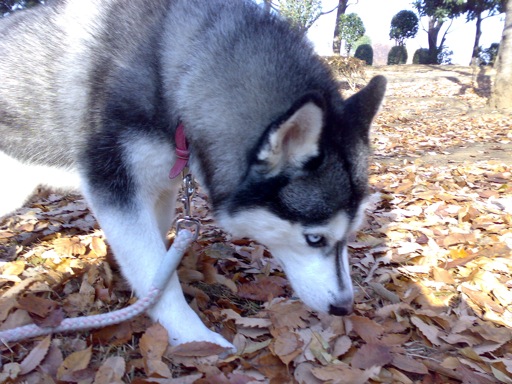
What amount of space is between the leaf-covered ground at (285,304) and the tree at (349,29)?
27158 mm

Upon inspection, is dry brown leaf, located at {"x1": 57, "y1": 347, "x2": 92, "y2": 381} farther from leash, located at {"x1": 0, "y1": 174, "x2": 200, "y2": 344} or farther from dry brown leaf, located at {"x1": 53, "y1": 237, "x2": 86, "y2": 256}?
dry brown leaf, located at {"x1": 53, "y1": 237, "x2": 86, "y2": 256}

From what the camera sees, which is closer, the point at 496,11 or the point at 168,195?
the point at 168,195

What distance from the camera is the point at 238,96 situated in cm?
249

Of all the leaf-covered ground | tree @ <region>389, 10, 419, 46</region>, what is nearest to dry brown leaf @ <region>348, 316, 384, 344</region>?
the leaf-covered ground

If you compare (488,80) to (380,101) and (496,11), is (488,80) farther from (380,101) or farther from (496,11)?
(380,101)

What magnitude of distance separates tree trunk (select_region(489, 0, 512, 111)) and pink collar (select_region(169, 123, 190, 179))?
11.6 m

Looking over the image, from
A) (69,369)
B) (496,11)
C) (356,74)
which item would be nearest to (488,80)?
(356,74)

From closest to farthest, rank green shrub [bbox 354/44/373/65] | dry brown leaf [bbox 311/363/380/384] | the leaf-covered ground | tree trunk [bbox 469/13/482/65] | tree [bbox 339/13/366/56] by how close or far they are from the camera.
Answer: dry brown leaf [bbox 311/363/380/384]
the leaf-covered ground
tree [bbox 339/13/366/56]
tree trunk [bbox 469/13/482/65]
green shrub [bbox 354/44/373/65]

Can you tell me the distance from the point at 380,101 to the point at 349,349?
4.74ft

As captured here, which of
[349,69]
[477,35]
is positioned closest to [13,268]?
[349,69]

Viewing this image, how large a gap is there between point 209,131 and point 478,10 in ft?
109

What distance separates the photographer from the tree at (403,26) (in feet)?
108

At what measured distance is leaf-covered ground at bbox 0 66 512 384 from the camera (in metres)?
2.24

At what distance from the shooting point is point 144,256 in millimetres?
2572
